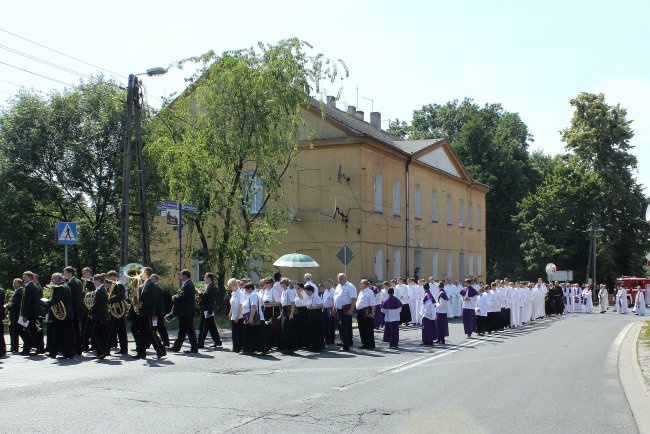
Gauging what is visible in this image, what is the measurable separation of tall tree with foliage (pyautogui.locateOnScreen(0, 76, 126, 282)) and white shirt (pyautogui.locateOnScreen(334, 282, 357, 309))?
13.4 m

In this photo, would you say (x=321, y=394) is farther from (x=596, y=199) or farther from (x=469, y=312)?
(x=596, y=199)

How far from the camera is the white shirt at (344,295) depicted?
60.5 feet

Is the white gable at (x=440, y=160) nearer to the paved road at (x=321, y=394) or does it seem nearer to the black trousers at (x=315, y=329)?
the black trousers at (x=315, y=329)

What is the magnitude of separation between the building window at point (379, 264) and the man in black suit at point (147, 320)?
72.7ft

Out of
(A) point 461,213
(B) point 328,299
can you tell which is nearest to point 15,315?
(B) point 328,299

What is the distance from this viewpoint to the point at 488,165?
66000 mm

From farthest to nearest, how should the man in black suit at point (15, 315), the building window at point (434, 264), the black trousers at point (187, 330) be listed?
the building window at point (434, 264)
the man in black suit at point (15, 315)
the black trousers at point (187, 330)

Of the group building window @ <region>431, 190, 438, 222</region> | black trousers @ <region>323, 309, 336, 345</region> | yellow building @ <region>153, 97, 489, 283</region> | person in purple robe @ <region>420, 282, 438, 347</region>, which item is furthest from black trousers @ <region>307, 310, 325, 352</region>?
building window @ <region>431, 190, 438, 222</region>

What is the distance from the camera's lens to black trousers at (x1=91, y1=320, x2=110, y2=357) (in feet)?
50.6

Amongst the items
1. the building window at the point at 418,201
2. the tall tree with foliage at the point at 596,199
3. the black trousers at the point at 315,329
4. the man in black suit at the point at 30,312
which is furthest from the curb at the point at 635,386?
the tall tree with foliage at the point at 596,199

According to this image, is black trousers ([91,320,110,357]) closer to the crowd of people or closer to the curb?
the crowd of people

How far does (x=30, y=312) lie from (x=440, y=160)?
1371 inches

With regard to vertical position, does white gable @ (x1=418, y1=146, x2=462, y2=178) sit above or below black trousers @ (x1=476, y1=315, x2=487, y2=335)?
above

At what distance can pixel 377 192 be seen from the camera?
37500mm
